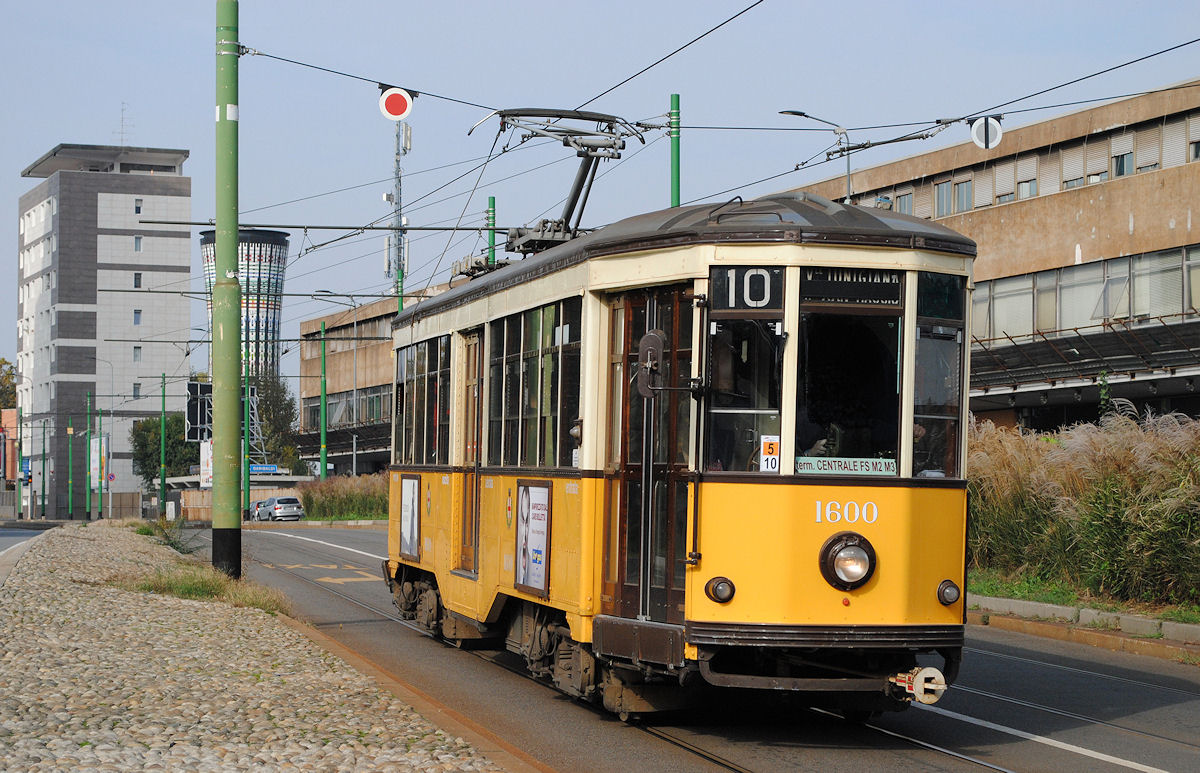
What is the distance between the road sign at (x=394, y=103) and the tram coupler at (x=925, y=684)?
1358cm

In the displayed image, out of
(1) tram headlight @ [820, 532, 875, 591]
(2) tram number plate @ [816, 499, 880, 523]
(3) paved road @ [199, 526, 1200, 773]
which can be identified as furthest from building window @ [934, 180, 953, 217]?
(1) tram headlight @ [820, 532, 875, 591]

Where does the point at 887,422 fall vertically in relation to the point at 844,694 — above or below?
above

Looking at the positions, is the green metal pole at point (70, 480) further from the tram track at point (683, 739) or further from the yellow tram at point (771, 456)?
the yellow tram at point (771, 456)

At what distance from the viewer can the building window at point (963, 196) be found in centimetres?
4191

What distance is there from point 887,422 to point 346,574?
18.0m

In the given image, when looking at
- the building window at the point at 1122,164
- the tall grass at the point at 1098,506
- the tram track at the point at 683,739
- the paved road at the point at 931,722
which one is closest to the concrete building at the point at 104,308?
the building window at the point at 1122,164

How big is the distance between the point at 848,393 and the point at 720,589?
140 centimetres

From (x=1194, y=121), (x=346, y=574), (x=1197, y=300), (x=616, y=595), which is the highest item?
(x=1194, y=121)

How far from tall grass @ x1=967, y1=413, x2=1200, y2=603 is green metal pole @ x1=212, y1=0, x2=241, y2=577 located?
847 cm

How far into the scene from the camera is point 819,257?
8.80m

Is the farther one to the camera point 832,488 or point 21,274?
point 21,274

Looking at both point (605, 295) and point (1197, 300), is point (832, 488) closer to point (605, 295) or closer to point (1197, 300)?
point (605, 295)

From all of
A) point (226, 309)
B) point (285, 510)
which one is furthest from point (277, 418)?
point (226, 309)

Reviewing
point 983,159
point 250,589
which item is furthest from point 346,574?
point 983,159
